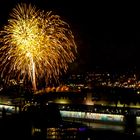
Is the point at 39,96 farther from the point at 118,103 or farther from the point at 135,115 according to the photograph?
the point at 135,115

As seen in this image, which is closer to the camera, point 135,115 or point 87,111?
point 135,115

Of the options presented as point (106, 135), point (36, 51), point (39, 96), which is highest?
point (36, 51)

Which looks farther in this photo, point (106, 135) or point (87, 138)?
point (106, 135)

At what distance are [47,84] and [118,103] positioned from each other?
14415 mm

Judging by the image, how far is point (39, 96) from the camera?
36438 millimetres

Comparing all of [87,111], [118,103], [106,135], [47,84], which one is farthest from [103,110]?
[47,84]

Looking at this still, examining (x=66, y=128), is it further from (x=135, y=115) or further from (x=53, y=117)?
(x=135, y=115)

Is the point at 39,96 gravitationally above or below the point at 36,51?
below

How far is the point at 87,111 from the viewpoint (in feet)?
103

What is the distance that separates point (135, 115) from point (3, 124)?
9.73m

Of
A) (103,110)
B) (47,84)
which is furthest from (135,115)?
(47,84)

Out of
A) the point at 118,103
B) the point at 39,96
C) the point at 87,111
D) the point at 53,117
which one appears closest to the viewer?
the point at 53,117

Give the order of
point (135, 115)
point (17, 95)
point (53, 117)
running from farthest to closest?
point (17, 95)
point (135, 115)
point (53, 117)

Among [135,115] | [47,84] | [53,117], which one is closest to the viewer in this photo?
[53,117]
